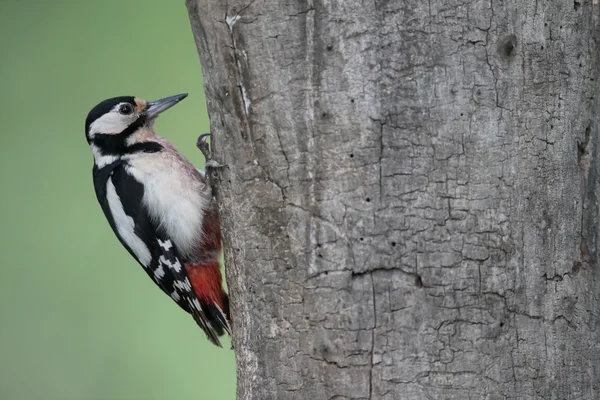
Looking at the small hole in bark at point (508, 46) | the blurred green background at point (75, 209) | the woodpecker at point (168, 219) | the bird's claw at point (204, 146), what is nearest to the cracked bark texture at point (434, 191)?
the small hole in bark at point (508, 46)

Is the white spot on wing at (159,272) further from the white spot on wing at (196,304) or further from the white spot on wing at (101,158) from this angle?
the white spot on wing at (101,158)

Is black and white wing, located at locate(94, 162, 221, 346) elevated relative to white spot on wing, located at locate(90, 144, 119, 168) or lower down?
lower down

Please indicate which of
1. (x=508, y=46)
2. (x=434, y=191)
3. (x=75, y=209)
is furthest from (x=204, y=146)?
(x=75, y=209)

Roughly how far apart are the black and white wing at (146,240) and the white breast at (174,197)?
0.03m

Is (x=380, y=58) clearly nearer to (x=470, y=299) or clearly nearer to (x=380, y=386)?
(x=470, y=299)

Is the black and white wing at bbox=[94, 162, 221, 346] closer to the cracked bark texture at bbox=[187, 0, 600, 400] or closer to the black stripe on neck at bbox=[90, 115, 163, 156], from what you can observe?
the black stripe on neck at bbox=[90, 115, 163, 156]

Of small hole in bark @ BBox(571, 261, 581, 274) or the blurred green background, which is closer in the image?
small hole in bark @ BBox(571, 261, 581, 274)

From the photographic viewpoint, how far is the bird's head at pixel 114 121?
3596 mm

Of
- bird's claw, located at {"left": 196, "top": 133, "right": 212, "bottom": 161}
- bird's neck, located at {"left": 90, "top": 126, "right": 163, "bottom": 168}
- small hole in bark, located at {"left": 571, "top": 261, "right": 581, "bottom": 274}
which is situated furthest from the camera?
bird's neck, located at {"left": 90, "top": 126, "right": 163, "bottom": 168}

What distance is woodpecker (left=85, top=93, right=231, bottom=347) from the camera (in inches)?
133

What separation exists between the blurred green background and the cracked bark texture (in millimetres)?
2341

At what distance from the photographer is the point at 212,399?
4.21m

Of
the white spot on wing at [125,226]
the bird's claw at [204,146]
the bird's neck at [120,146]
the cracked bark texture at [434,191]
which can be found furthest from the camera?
the bird's neck at [120,146]

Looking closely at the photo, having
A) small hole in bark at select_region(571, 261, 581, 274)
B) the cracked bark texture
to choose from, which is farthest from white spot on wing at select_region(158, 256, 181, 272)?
small hole in bark at select_region(571, 261, 581, 274)
